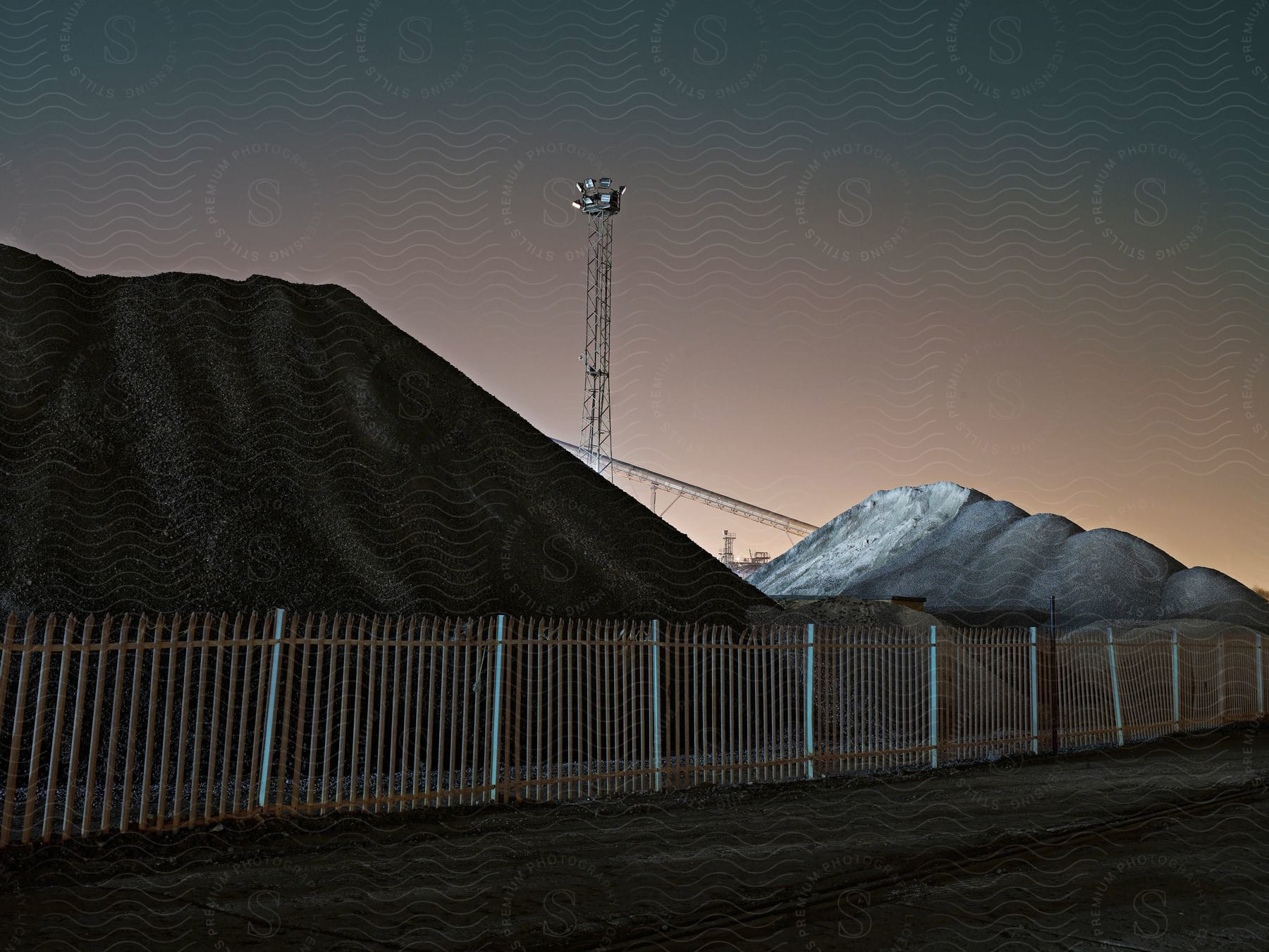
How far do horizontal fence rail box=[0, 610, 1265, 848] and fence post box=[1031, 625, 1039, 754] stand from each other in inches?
1.5

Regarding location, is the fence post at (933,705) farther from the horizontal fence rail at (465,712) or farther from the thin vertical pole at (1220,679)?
the thin vertical pole at (1220,679)

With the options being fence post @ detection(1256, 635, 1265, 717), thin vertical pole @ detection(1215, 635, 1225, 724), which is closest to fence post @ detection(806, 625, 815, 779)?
thin vertical pole @ detection(1215, 635, 1225, 724)

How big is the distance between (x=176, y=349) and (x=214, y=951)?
75.4ft

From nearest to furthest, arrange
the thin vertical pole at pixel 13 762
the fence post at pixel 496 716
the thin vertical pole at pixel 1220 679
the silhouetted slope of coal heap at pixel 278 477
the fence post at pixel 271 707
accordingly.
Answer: the thin vertical pole at pixel 13 762
the fence post at pixel 271 707
the fence post at pixel 496 716
the silhouetted slope of coal heap at pixel 278 477
the thin vertical pole at pixel 1220 679

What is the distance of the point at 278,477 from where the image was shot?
23500 mm

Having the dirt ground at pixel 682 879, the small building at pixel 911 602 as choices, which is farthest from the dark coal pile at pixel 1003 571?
the dirt ground at pixel 682 879

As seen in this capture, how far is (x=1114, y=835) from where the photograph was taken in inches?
400

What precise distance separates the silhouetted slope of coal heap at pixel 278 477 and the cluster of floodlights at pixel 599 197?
13707 millimetres

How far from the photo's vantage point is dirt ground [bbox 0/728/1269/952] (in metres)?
6.46

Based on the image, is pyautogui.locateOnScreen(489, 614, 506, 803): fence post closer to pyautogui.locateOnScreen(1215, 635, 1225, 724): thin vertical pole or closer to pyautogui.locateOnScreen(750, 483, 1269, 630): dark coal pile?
pyautogui.locateOnScreen(1215, 635, 1225, 724): thin vertical pole

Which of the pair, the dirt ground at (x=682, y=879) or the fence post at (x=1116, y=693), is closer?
the dirt ground at (x=682, y=879)

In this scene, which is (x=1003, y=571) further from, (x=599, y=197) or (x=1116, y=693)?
(x=1116, y=693)

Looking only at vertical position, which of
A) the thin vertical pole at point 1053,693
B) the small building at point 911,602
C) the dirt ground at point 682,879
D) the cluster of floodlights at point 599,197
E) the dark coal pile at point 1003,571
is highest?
the cluster of floodlights at point 599,197

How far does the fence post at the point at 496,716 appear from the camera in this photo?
1183 cm
